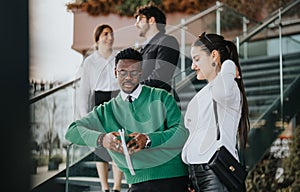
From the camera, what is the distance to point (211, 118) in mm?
2795

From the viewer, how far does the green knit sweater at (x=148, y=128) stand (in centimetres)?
276

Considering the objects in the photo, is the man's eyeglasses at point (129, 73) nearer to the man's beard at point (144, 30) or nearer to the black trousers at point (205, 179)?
the man's beard at point (144, 30)

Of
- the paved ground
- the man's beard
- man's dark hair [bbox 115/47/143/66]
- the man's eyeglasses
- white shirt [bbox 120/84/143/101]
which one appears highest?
the man's beard

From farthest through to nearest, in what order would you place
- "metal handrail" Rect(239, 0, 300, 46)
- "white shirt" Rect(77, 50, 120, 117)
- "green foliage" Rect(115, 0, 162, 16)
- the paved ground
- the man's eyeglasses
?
"metal handrail" Rect(239, 0, 300, 46) → "green foliage" Rect(115, 0, 162, 16) → "white shirt" Rect(77, 50, 120, 117) → the man's eyeglasses → the paved ground

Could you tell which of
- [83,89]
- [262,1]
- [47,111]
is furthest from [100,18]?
[262,1]

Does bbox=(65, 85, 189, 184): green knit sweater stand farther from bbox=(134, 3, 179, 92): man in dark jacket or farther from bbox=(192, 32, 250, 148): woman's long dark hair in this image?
bbox=(192, 32, 250, 148): woman's long dark hair

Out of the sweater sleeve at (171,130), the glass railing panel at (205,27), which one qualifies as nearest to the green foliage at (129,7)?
the glass railing panel at (205,27)

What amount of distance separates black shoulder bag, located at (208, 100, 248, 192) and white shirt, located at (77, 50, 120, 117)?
2.03 ft

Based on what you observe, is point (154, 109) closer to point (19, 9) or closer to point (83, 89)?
point (83, 89)

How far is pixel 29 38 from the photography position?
2.08 m

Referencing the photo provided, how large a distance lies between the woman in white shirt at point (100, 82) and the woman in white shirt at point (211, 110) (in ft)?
1.42

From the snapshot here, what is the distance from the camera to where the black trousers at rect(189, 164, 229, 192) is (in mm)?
2791

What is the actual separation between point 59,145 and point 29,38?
102 cm

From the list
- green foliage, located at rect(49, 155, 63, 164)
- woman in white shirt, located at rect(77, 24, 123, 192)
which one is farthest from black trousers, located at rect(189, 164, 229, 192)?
green foliage, located at rect(49, 155, 63, 164)
